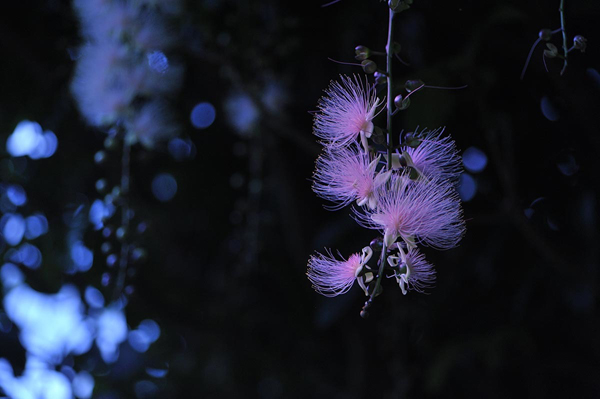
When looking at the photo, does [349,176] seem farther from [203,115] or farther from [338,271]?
[203,115]

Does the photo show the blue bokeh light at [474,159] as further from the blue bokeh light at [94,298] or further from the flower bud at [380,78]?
the blue bokeh light at [94,298]

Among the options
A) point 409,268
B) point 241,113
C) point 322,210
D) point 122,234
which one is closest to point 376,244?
point 409,268

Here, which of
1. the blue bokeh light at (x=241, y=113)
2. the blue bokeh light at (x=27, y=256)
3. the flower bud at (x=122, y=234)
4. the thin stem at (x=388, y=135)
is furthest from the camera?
the blue bokeh light at (x=27, y=256)

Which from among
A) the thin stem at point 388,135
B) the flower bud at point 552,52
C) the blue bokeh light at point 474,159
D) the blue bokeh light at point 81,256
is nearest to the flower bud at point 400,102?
the thin stem at point 388,135

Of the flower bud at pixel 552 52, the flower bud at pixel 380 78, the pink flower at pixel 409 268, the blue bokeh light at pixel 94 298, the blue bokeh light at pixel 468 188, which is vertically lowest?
the pink flower at pixel 409 268

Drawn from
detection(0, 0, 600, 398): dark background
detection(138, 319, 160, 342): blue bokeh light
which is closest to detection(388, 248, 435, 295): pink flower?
detection(0, 0, 600, 398): dark background

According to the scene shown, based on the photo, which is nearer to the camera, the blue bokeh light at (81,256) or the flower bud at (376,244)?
the flower bud at (376,244)

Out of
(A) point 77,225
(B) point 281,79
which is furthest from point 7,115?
(B) point 281,79

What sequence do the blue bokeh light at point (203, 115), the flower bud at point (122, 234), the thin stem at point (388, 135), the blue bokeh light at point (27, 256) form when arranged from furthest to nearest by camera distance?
the blue bokeh light at point (27, 256) < the blue bokeh light at point (203, 115) < the flower bud at point (122, 234) < the thin stem at point (388, 135)
